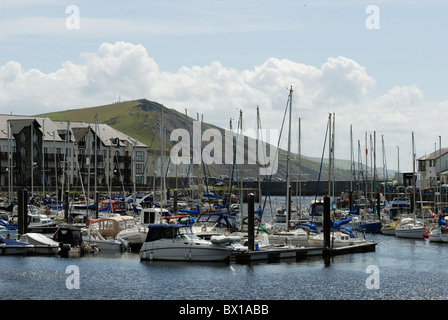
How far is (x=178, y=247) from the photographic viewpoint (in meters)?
55.0

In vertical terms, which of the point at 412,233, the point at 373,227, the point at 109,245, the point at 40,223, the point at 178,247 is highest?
the point at 40,223

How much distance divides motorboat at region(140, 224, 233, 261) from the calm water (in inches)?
38.8

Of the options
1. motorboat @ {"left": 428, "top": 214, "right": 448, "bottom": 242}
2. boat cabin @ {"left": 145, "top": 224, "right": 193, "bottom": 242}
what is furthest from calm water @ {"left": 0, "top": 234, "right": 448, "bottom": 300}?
motorboat @ {"left": 428, "top": 214, "right": 448, "bottom": 242}

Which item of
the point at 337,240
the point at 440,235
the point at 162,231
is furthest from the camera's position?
the point at 440,235

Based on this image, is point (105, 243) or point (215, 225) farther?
point (215, 225)

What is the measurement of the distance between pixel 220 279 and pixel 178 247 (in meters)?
7.98

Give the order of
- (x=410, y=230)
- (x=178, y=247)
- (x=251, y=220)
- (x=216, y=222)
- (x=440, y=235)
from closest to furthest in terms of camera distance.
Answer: (x=251, y=220) < (x=178, y=247) < (x=216, y=222) < (x=440, y=235) < (x=410, y=230)

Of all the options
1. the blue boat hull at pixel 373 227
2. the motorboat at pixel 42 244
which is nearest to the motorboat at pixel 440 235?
the blue boat hull at pixel 373 227

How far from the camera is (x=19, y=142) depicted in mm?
151500

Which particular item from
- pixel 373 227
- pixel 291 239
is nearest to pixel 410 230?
pixel 373 227

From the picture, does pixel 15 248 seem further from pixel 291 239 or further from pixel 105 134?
pixel 105 134

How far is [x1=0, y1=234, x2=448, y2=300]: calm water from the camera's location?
43.4 metres
